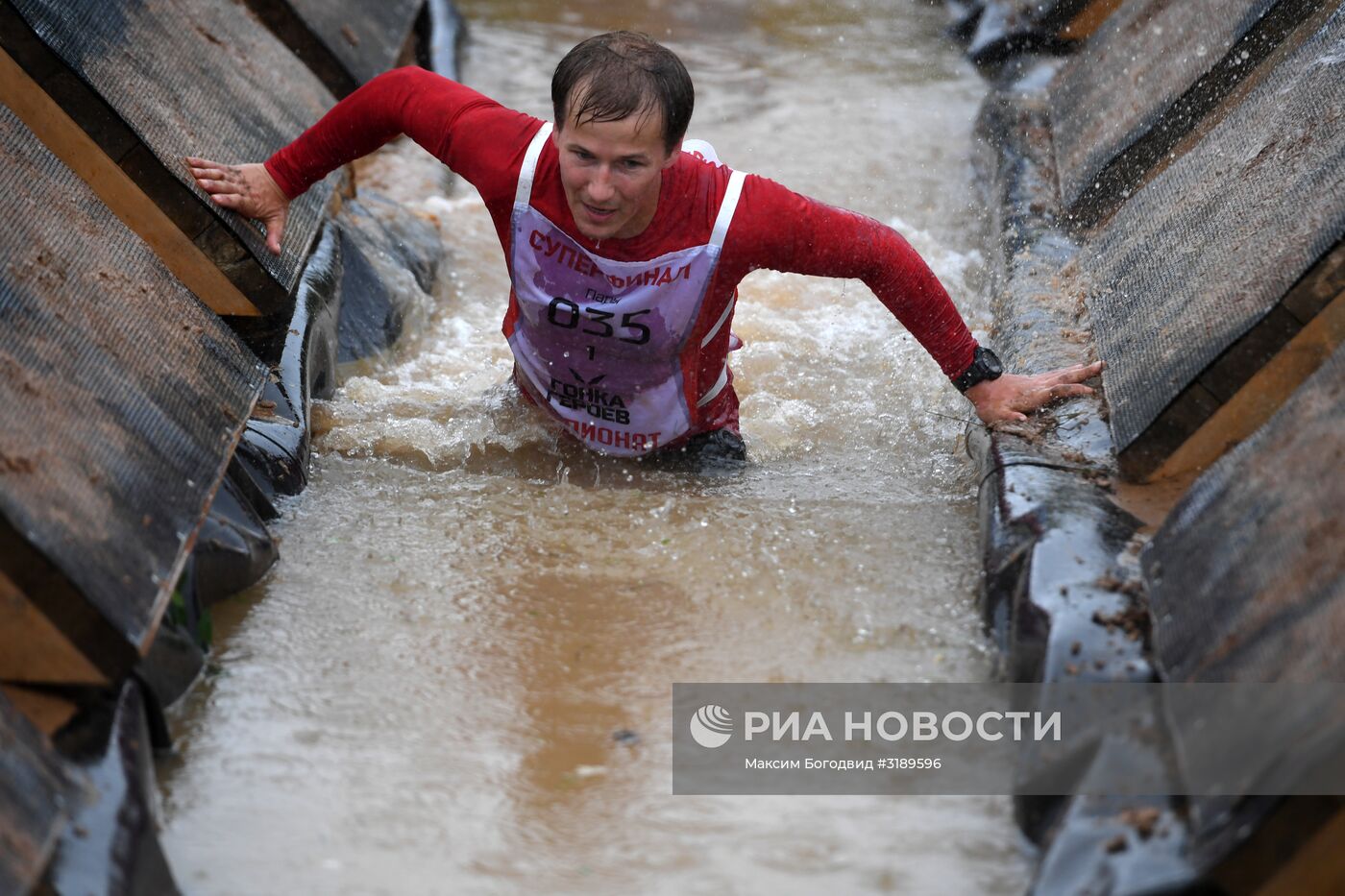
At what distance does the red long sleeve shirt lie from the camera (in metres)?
3.46

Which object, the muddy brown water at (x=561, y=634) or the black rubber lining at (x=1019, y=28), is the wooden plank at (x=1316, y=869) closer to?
the muddy brown water at (x=561, y=634)

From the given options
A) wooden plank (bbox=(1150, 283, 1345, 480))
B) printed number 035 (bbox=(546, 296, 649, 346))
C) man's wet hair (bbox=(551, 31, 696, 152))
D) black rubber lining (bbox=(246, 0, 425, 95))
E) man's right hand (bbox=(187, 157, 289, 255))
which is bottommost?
black rubber lining (bbox=(246, 0, 425, 95))

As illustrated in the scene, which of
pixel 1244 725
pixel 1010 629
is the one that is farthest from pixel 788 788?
pixel 1244 725

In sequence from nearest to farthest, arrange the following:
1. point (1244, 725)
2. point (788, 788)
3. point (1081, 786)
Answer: point (1244, 725) < point (1081, 786) < point (788, 788)

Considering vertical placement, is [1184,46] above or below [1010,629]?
below

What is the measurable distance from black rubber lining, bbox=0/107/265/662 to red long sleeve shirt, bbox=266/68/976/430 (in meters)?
0.69

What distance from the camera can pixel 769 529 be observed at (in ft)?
11.3

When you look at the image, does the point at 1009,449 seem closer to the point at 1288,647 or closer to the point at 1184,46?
the point at 1288,647

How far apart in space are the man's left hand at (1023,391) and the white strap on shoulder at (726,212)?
757 millimetres

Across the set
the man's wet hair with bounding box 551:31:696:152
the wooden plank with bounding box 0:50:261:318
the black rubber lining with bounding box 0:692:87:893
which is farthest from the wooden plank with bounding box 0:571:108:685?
the man's wet hair with bounding box 551:31:696:152

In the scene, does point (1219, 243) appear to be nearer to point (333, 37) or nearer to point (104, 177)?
point (104, 177)

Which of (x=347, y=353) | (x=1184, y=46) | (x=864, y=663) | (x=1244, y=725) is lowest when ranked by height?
(x=347, y=353)

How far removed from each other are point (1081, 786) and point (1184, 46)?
3666 mm

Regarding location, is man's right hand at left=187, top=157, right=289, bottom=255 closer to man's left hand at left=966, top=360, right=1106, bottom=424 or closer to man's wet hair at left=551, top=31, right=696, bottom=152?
man's wet hair at left=551, top=31, right=696, bottom=152
